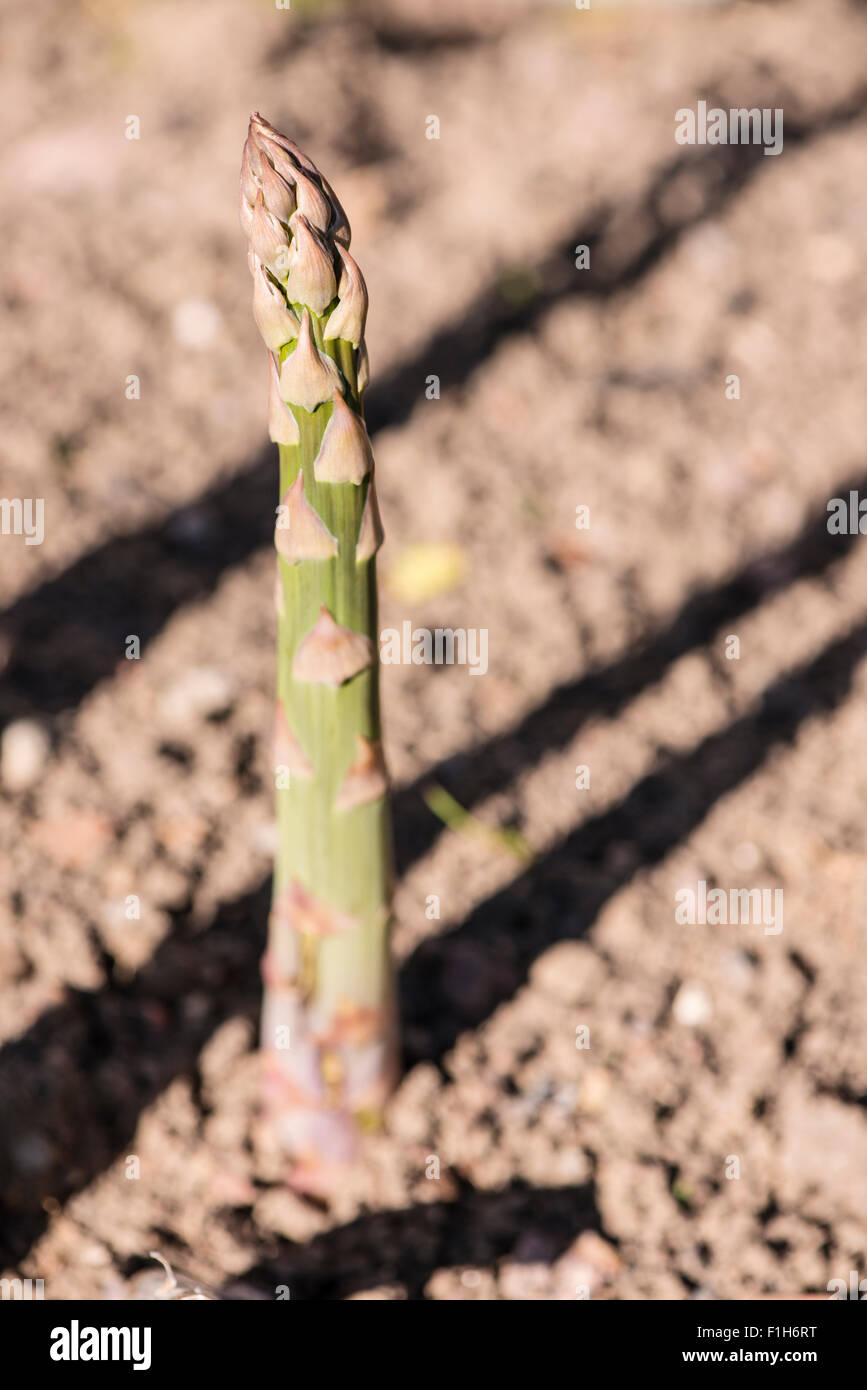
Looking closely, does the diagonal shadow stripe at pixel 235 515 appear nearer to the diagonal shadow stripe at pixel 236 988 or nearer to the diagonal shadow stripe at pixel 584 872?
the diagonal shadow stripe at pixel 236 988

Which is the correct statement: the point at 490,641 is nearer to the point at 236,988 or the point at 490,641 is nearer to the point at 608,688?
the point at 608,688

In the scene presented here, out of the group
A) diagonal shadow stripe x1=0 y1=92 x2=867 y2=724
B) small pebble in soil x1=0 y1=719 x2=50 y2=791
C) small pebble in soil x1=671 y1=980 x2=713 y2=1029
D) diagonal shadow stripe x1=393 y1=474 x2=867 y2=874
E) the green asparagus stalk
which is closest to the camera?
the green asparagus stalk

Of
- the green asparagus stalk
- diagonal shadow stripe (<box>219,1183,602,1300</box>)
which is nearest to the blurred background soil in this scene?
diagonal shadow stripe (<box>219,1183,602,1300</box>)

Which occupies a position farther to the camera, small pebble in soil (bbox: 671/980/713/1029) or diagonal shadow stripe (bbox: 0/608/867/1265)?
small pebble in soil (bbox: 671/980/713/1029)

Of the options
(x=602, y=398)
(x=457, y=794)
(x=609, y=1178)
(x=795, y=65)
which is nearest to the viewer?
(x=609, y=1178)

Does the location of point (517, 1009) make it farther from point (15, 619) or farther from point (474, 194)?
point (474, 194)

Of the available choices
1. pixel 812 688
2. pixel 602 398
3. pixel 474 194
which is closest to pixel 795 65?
pixel 474 194

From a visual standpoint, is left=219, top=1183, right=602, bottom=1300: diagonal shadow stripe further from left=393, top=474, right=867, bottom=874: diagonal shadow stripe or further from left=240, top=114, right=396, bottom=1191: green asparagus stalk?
left=393, top=474, right=867, bottom=874: diagonal shadow stripe

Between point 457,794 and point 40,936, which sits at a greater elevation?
point 457,794
